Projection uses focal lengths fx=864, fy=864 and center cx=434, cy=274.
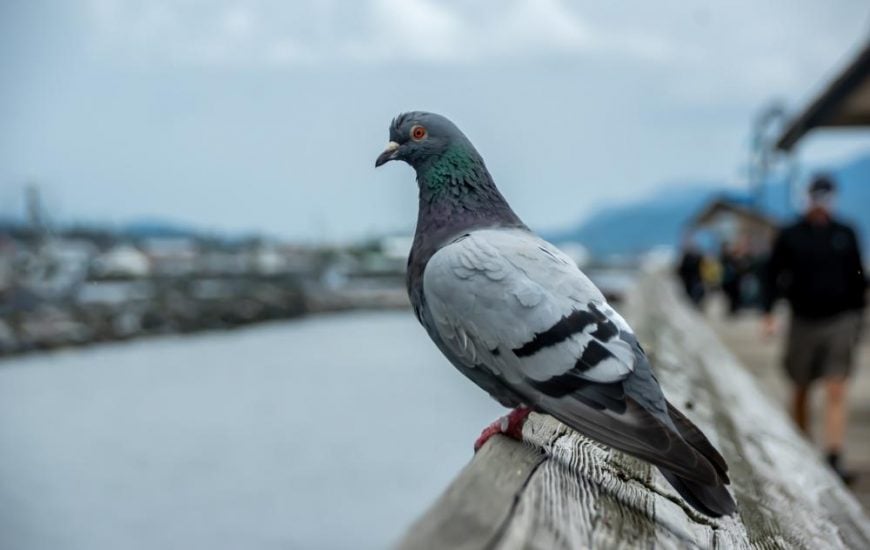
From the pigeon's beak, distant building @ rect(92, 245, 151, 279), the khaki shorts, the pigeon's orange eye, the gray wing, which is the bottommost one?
distant building @ rect(92, 245, 151, 279)

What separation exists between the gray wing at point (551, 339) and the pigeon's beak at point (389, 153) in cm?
24

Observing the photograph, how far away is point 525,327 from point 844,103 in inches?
226

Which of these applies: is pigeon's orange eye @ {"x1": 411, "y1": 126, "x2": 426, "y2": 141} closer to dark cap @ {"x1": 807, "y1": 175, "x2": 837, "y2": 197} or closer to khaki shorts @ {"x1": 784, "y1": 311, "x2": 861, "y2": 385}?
dark cap @ {"x1": 807, "y1": 175, "x2": 837, "y2": 197}

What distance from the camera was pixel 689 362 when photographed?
430 centimetres

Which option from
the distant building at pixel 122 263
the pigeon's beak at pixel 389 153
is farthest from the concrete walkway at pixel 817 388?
the distant building at pixel 122 263

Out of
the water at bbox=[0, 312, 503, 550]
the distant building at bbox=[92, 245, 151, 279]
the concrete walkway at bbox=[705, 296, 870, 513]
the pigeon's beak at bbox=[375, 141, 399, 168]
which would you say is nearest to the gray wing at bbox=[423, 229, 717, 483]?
the pigeon's beak at bbox=[375, 141, 399, 168]

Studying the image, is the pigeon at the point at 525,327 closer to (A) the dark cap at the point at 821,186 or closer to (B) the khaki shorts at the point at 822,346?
(A) the dark cap at the point at 821,186

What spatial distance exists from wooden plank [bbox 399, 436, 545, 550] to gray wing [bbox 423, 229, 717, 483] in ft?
0.51

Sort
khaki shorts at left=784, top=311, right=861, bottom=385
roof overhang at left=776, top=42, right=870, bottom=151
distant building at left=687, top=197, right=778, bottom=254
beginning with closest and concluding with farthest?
khaki shorts at left=784, top=311, right=861, bottom=385, roof overhang at left=776, top=42, right=870, bottom=151, distant building at left=687, top=197, right=778, bottom=254

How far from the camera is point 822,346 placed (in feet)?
18.7

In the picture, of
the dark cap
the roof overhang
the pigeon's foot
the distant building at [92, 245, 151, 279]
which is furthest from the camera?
the distant building at [92, 245, 151, 279]

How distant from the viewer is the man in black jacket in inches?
219

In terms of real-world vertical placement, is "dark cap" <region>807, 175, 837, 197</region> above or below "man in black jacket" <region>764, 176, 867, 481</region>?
above

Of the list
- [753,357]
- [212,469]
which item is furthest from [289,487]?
[753,357]
